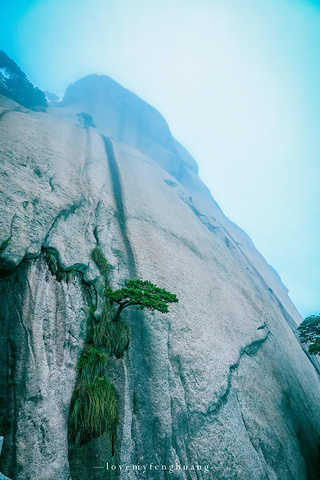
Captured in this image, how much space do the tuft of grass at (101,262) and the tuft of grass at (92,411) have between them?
12.6ft

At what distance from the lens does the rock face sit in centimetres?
469

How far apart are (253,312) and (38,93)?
40.3 metres

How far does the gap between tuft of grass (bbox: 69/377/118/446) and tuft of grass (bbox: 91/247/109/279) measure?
383 cm

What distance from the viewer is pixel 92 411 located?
197 inches

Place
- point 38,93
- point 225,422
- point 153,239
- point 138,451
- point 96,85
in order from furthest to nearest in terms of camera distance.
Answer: point 96,85, point 38,93, point 153,239, point 225,422, point 138,451

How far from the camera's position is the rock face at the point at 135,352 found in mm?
4691

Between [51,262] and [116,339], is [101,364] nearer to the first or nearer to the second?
[116,339]

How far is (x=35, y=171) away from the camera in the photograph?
9.27m

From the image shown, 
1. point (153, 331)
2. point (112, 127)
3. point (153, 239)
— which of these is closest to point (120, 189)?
point (153, 239)

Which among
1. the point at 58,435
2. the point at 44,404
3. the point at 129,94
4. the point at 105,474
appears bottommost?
the point at 105,474

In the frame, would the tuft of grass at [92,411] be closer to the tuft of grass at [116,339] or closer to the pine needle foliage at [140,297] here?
the tuft of grass at [116,339]

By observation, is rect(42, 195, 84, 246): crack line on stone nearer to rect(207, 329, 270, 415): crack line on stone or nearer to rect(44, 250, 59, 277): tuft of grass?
rect(44, 250, 59, 277): tuft of grass

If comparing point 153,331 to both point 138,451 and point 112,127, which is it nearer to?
point 138,451

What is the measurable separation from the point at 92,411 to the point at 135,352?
2.18 meters
